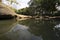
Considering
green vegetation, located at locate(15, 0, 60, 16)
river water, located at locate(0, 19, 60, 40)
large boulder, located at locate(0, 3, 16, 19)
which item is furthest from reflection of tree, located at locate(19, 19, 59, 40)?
green vegetation, located at locate(15, 0, 60, 16)

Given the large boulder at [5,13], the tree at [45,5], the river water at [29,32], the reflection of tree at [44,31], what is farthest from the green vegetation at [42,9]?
the river water at [29,32]

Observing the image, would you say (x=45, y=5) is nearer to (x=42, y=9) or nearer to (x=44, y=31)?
(x=42, y=9)

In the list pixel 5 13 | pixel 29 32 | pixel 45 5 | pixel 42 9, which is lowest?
pixel 29 32

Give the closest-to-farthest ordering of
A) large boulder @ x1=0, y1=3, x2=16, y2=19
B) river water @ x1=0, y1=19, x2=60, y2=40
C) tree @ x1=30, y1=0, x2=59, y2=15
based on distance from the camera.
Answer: river water @ x1=0, y1=19, x2=60, y2=40, large boulder @ x1=0, y1=3, x2=16, y2=19, tree @ x1=30, y1=0, x2=59, y2=15

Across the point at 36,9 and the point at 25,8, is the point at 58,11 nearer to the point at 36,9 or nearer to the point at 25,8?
the point at 36,9

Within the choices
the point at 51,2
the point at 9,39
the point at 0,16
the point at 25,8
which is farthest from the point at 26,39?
the point at 25,8

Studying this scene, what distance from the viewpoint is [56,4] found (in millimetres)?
22359

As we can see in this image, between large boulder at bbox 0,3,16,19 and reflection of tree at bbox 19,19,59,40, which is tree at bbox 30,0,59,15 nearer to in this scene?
large boulder at bbox 0,3,16,19

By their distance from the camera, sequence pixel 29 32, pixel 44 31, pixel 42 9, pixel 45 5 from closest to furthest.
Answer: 1. pixel 29 32
2. pixel 44 31
3. pixel 45 5
4. pixel 42 9

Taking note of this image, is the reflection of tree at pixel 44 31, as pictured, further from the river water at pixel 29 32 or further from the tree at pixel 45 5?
the tree at pixel 45 5

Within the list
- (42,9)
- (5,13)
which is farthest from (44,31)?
(42,9)

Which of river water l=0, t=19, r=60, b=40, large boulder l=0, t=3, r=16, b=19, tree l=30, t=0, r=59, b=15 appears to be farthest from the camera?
tree l=30, t=0, r=59, b=15

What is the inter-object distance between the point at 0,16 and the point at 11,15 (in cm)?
135

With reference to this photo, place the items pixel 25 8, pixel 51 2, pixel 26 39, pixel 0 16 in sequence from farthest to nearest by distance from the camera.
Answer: pixel 25 8 → pixel 51 2 → pixel 0 16 → pixel 26 39
